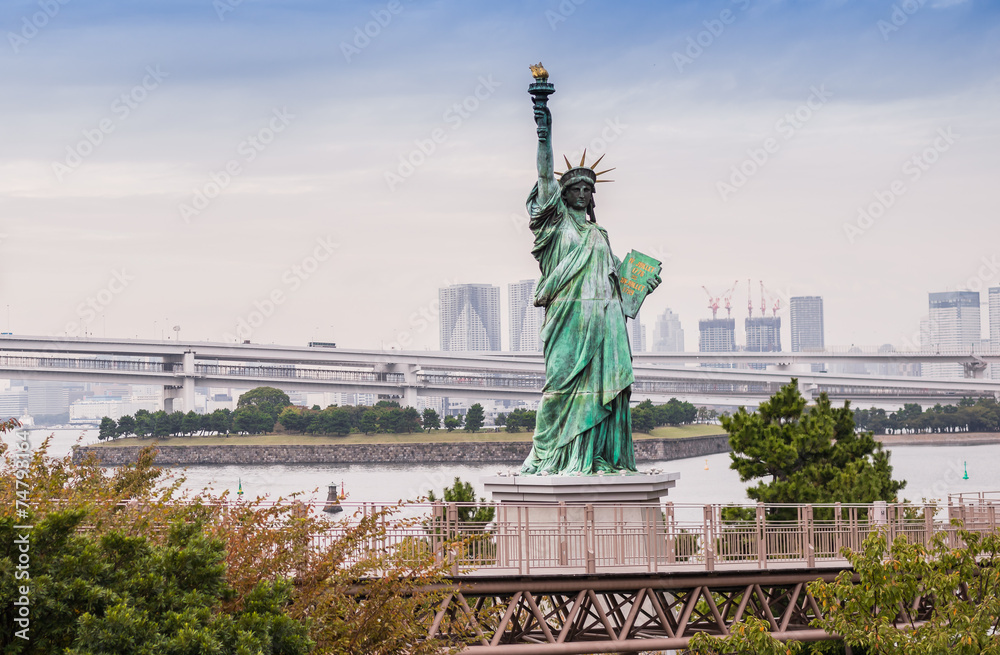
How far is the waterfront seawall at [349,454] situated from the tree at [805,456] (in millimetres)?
53206

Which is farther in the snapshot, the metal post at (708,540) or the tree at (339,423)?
the tree at (339,423)

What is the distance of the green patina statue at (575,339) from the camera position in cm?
1903

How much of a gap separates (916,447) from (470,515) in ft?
232

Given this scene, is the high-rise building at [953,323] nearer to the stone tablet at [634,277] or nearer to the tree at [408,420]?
the tree at [408,420]

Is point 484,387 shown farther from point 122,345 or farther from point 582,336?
point 582,336

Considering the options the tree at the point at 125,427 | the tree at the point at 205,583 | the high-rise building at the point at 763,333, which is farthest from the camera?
the high-rise building at the point at 763,333

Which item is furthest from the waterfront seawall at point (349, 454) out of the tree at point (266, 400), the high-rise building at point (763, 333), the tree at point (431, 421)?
the high-rise building at point (763, 333)

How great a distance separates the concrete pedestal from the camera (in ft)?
50.9

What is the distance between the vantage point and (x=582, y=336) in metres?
19.3

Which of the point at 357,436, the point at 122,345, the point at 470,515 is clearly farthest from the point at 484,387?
the point at 470,515

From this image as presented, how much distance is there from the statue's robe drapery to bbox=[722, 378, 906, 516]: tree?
6750 millimetres

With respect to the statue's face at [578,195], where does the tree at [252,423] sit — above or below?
below

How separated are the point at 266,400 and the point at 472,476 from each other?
77.1ft

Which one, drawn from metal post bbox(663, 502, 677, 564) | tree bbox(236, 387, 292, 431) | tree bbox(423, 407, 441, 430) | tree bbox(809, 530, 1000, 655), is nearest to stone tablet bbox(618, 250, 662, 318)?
metal post bbox(663, 502, 677, 564)
